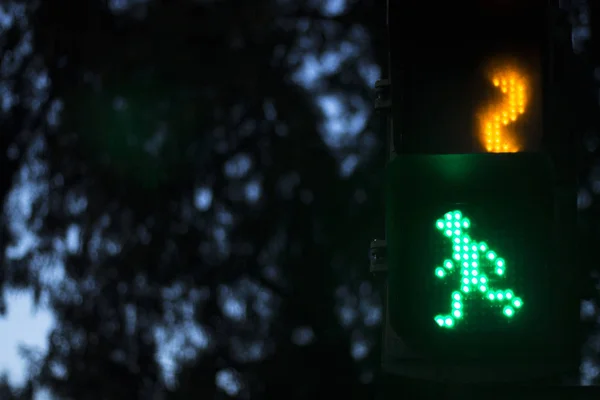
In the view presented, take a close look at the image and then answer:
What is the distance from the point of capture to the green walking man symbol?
2725mm

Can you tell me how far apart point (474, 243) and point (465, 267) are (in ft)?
0.19

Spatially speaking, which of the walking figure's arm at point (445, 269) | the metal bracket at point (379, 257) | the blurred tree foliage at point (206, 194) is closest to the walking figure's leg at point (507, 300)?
the walking figure's arm at point (445, 269)

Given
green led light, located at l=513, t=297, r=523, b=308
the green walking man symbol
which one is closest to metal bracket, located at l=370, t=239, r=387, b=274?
the green walking man symbol

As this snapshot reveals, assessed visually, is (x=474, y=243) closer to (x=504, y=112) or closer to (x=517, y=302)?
(x=517, y=302)

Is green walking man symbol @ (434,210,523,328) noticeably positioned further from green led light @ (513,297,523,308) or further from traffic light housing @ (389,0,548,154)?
traffic light housing @ (389,0,548,154)

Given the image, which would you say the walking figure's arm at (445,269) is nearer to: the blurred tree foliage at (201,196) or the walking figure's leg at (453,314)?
the walking figure's leg at (453,314)

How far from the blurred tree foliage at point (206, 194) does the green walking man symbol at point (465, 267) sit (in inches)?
213

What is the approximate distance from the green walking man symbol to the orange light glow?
0.29 meters

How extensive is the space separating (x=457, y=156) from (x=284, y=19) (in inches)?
225

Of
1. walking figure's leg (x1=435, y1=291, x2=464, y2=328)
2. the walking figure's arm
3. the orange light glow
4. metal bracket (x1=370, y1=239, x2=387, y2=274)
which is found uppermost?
the orange light glow

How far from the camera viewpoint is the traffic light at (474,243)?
2.69 meters

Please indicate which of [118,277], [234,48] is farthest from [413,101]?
[118,277]

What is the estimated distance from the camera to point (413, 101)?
2979mm

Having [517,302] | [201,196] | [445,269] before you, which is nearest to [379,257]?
[445,269]
